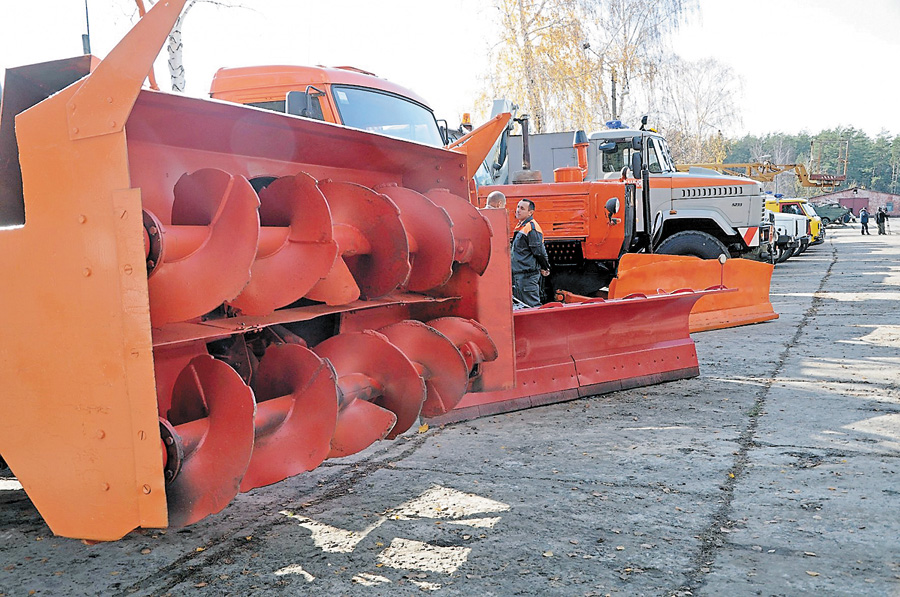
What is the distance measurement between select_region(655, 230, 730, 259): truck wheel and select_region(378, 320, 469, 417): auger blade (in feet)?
29.9

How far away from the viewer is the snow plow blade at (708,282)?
8.79m

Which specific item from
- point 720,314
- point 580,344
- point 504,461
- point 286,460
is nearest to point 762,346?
point 720,314

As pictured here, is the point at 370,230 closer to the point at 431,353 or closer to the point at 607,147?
the point at 431,353

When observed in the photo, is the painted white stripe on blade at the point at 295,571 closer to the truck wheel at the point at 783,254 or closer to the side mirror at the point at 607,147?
the side mirror at the point at 607,147

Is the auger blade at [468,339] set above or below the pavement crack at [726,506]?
above

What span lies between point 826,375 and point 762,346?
1572mm

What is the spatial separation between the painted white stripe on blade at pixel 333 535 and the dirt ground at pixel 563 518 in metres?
0.01

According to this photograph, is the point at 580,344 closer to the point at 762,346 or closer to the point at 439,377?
the point at 439,377

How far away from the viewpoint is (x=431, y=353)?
350cm

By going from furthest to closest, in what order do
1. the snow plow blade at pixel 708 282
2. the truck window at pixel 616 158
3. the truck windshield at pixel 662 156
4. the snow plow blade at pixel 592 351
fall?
the truck windshield at pixel 662 156
the truck window at pixel 616 158
the snow plow blade at pixel 708 282
the snow plow blade at pixel 592 351

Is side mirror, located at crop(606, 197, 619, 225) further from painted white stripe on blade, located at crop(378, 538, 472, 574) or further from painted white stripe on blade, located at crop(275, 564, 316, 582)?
painted white stripe on blade, located at crop(275, 564, 316, 582)

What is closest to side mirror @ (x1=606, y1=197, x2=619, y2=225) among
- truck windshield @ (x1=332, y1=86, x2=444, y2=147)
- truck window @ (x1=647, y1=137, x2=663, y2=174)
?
truck window @ (x1=647, y1=137, x2=663, y2=174)

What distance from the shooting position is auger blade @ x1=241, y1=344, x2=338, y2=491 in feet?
9.00

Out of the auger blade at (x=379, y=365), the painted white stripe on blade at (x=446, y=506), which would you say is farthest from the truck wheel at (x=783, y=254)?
the auger blade at (x=379, y=365)
